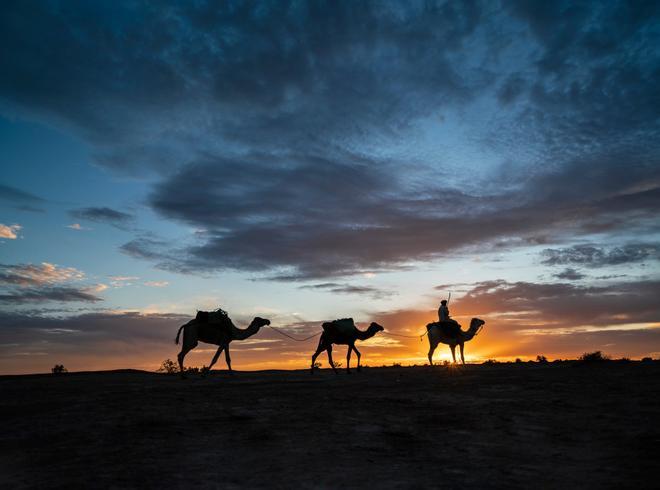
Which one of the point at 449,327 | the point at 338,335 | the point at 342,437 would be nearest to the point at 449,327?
the point at 449,327

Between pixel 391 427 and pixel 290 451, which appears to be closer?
pixel 290 451

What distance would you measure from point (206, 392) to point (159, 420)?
442 centimetres

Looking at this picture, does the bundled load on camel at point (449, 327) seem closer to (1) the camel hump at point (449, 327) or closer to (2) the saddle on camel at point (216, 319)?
(1) the camel hump at point (449, 327)

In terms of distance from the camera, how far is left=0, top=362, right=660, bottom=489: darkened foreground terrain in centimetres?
759

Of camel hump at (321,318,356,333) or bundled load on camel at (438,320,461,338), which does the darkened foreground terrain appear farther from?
bundled load on camel at (438,320,461,338)

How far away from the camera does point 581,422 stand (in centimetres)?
1078

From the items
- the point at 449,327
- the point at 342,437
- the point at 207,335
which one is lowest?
the point at 342,437

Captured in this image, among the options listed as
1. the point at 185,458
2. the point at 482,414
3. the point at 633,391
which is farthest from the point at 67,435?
the point at 633,391

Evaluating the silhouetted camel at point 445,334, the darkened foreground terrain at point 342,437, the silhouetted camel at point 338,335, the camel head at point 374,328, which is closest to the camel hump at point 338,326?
the silhouetted camel at point 338,335

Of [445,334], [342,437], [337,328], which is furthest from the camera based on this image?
[445,334]

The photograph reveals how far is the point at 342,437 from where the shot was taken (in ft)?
31.9

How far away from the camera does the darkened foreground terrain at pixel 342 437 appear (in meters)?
7.59

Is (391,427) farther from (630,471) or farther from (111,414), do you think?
(111,414)

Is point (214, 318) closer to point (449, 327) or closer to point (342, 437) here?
point (449, 327)
